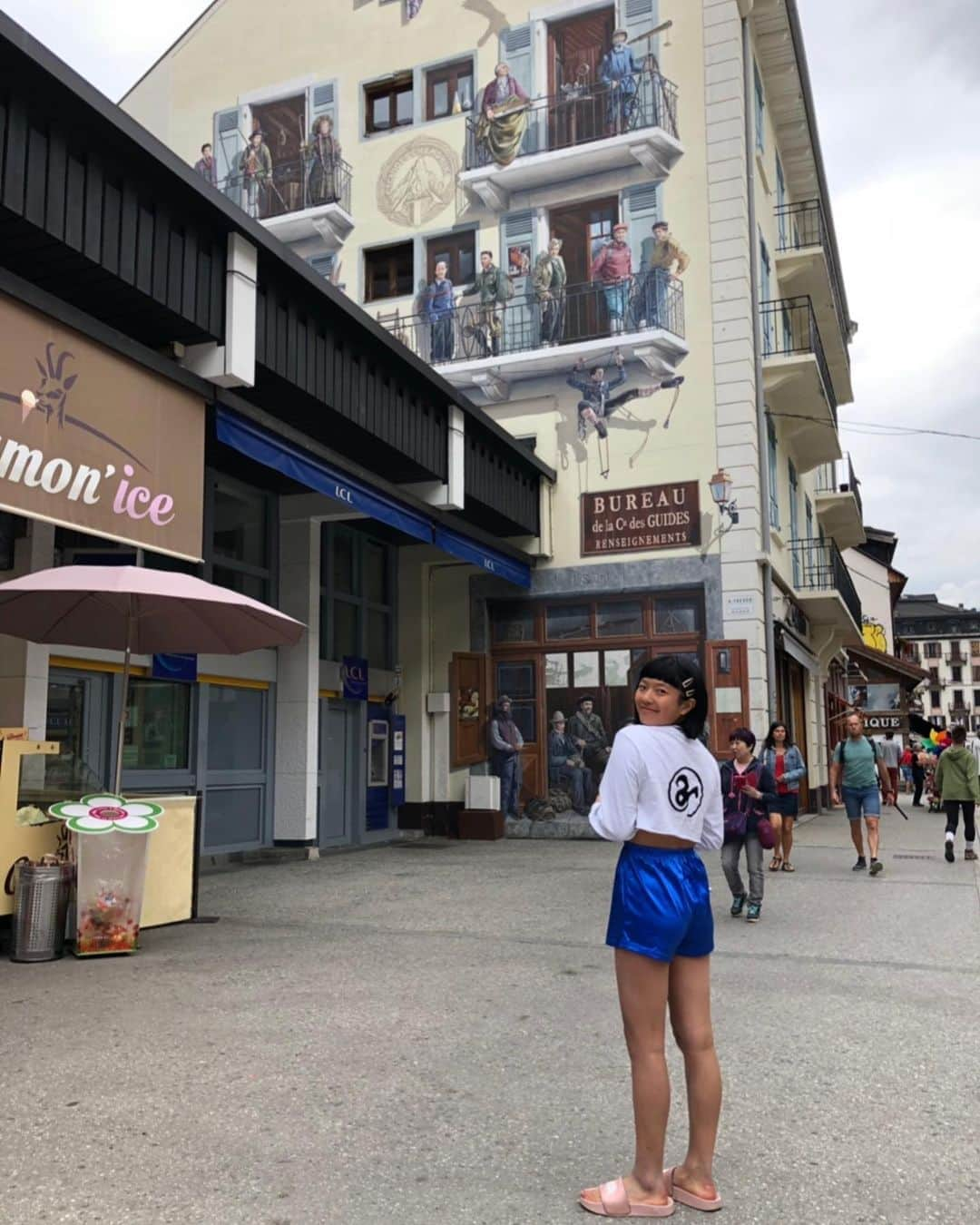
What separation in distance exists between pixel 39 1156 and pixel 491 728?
13.3m

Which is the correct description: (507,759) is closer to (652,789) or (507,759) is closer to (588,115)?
(588,115)

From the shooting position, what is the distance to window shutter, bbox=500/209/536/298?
17.4 metres

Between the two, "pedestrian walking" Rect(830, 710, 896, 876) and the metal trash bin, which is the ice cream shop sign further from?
"pedestrian walking" Rect(830, 710, 896, 876)

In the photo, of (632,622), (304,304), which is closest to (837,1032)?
(304,304)

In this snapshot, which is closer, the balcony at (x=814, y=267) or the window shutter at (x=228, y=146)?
the window shutter at (x=228, y=146)

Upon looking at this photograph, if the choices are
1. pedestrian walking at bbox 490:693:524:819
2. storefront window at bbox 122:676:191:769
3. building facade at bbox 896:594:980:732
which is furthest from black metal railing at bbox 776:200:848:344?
building facade at bbox 896:594:980:732

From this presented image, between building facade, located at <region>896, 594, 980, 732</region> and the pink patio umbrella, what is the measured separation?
418 ft

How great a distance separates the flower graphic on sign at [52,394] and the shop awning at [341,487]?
1.64m

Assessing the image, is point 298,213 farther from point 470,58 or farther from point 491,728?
point 491,728

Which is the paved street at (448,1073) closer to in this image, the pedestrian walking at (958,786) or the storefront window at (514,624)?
the pedestrian walking at (958,786)

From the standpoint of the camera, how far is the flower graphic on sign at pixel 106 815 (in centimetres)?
680

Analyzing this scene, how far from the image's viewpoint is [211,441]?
35.3ft

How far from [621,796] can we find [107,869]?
16.0 feet

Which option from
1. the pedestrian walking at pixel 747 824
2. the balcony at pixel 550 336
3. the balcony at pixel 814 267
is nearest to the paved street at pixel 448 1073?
the pedestrian walking at pixel 747 824
